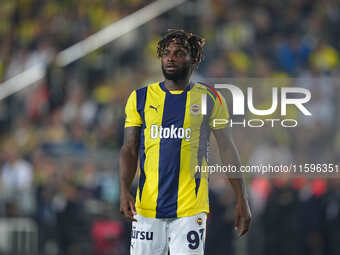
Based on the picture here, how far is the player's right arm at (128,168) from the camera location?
470cm

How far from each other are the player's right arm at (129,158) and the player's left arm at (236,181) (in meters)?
0.52

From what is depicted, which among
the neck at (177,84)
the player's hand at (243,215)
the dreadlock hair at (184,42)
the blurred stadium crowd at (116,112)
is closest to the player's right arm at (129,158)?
the neck at (177,84)

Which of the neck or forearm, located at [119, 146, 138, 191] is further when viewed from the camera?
the neck

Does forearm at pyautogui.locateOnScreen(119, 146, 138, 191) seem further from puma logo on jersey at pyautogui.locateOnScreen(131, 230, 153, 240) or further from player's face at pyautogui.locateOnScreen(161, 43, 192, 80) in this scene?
player's face at pyautogui.locateOnScreen(161, 43, 192, 80)

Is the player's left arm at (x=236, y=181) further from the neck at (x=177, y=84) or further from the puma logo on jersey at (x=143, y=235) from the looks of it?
the puma logo on jersey at (x=143, y=235)

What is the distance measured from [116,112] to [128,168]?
21.5ft

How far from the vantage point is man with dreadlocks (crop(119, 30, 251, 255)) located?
15.8 ft

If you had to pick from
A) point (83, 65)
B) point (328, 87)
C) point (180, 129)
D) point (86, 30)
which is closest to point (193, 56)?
point (180, 129)

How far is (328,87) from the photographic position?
933cm

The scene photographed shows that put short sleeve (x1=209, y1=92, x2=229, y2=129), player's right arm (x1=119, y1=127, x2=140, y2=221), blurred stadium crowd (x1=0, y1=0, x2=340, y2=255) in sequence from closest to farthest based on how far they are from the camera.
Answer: player's right arm (x1=119, y1=127, x2=140, y2=221) → short sleeve (x1=209, y1=92, x2=229, y2=129) → blurred stadium crowd (x1=0, y1=0, x2=340, y2=255)

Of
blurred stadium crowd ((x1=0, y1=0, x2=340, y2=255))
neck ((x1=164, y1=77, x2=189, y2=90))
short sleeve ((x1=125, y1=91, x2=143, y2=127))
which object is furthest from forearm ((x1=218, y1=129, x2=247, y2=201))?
blurred stadium crowd ((x1=0, y1=0, x2=340, y2=255))

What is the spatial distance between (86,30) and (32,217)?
3786 mm

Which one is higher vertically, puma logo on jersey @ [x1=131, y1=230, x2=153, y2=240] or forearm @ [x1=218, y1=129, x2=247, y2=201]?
forearm @ [x1=218, y1=129, x2=247, y2=201]

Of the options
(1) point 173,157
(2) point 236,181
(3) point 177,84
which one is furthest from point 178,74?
(2) point 236,181
